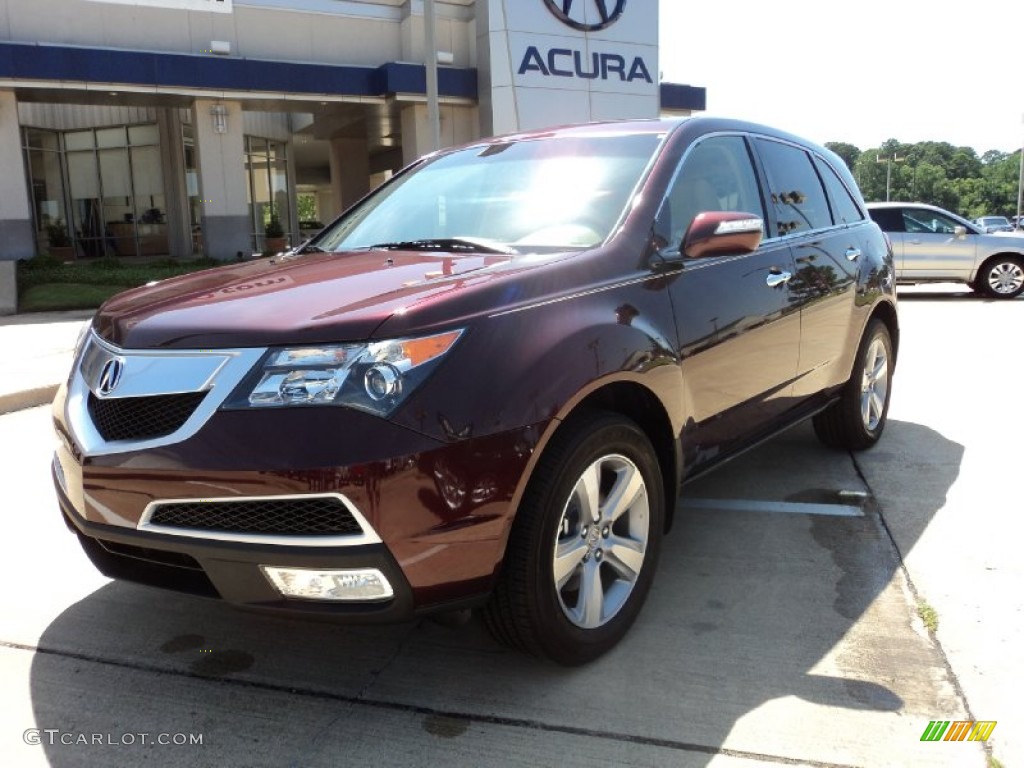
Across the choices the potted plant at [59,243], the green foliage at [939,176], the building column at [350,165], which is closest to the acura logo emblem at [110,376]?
the potted plant at [59,243]

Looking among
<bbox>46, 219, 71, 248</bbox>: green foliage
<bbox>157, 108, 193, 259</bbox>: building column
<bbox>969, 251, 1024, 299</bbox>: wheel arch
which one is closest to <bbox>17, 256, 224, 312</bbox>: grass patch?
<bbox>46, 219, 71, 248</bbox>: green foliage

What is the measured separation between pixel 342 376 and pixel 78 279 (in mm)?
16036

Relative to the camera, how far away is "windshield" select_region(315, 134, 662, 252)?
330 centimetres

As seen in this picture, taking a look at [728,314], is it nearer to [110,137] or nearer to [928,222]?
[928,222]

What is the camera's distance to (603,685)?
2799mm

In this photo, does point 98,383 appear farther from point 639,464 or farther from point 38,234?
point 38,234

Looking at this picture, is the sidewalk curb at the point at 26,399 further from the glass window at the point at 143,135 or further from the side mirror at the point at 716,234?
the glass window at the point at 143,135

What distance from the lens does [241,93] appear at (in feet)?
61.4

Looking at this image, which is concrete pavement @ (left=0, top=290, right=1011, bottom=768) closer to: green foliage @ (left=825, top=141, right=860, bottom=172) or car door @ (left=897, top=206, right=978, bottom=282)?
car door @ (left=897, top=206, right=978, bottom=282)

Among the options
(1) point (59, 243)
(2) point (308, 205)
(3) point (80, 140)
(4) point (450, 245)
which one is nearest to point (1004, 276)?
(4) point (450, 245)

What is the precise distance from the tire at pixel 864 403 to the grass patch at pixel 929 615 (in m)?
1.82

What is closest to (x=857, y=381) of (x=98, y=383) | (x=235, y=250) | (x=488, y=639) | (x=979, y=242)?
(x=488, y=639)

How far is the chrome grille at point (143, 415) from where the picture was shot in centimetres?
243

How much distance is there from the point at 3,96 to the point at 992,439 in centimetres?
1801
